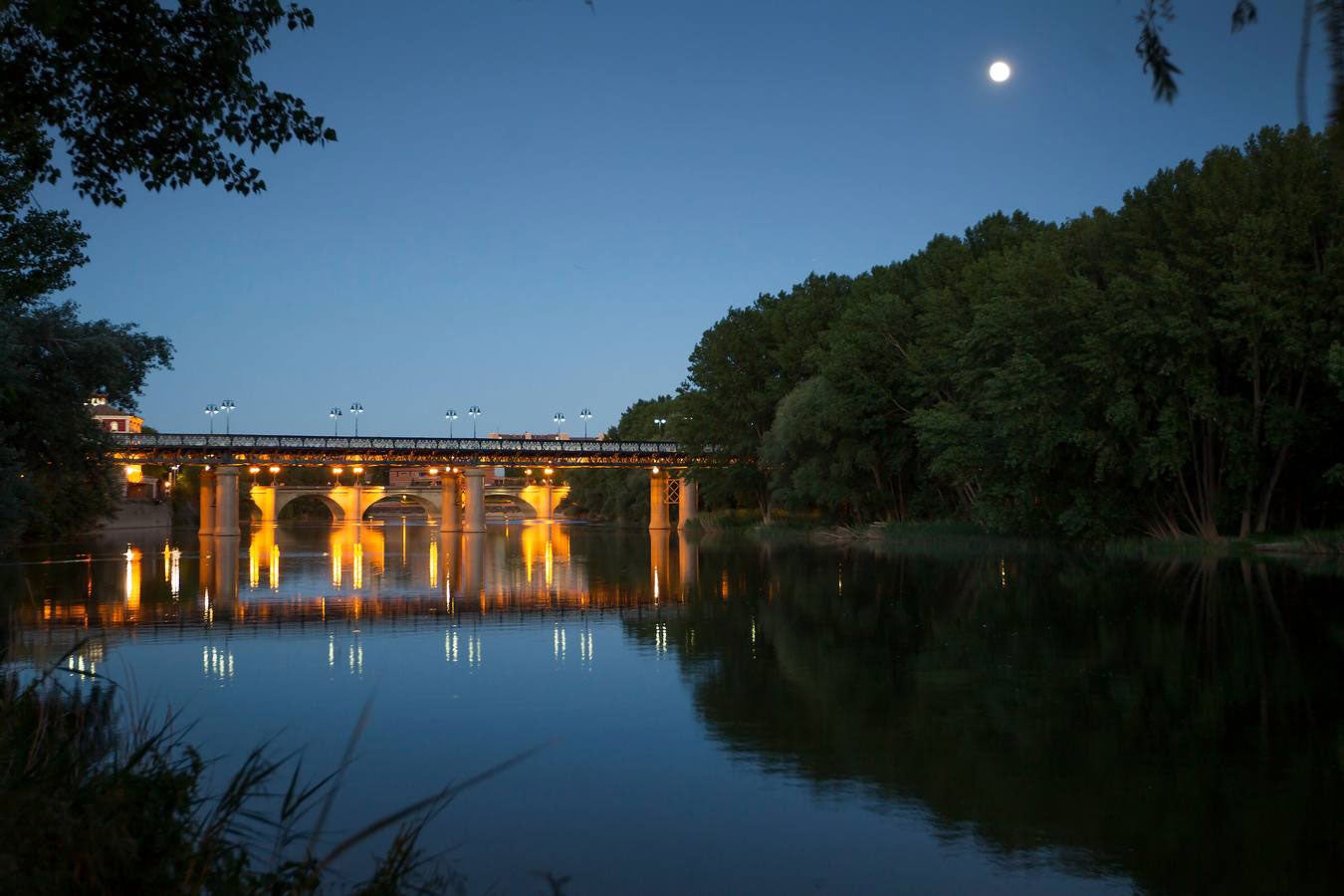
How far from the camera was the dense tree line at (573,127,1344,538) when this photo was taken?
4031 cm

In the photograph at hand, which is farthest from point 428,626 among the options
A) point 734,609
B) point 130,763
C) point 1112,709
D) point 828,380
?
point 828,380

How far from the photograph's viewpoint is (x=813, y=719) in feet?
50.1

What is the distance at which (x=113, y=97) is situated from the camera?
11.7 metres

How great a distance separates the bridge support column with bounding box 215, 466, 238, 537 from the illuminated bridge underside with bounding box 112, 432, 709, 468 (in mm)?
1940

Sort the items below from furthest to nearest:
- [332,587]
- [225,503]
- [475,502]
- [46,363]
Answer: [475,502], [225,503], [332,587], [46,363]

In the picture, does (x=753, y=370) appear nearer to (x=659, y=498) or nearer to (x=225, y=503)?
(x=659, y=498)

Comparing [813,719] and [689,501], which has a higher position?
[689,501]

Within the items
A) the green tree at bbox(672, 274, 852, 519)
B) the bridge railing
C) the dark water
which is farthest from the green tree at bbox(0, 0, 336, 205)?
the bridge railing

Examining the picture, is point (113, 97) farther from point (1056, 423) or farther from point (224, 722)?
point (1056, 423)

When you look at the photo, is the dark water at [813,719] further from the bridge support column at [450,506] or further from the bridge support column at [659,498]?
the bridge support column at [659,498]

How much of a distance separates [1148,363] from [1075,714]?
2941 cm

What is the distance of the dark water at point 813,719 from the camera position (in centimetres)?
984

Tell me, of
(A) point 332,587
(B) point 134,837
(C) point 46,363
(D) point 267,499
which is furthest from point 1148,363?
(D) point 267,499

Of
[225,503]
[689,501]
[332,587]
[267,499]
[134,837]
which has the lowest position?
[332,587]
